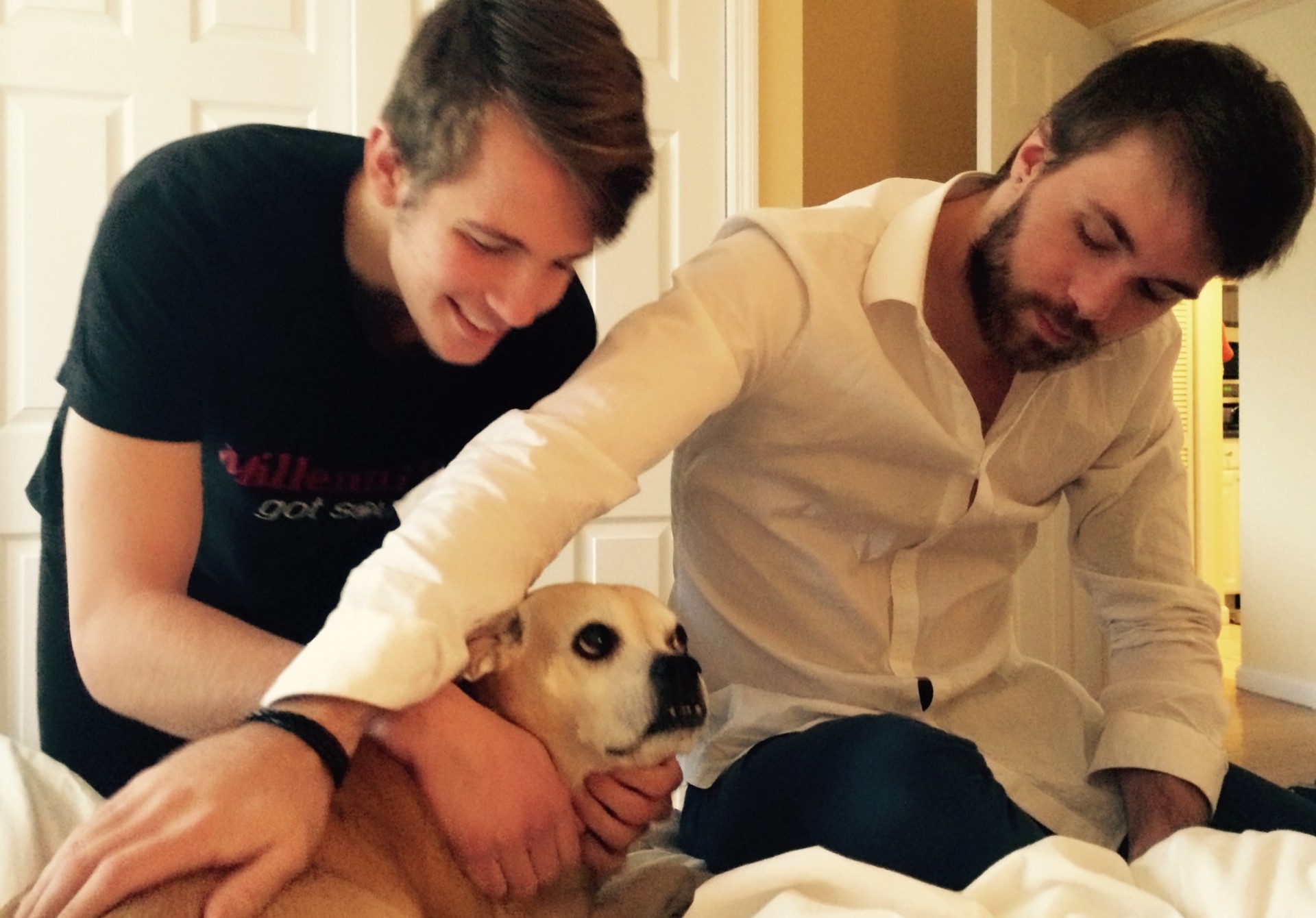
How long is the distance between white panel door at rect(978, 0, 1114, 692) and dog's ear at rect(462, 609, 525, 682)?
1522 mm

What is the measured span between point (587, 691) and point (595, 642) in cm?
5

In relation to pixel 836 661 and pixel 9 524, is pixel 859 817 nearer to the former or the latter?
pixel 836 661

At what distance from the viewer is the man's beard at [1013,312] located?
976mm

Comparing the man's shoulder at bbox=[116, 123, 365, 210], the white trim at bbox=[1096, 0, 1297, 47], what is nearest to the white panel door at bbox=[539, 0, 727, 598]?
the white trim at bbox=[1096, 0, 1297, 47]

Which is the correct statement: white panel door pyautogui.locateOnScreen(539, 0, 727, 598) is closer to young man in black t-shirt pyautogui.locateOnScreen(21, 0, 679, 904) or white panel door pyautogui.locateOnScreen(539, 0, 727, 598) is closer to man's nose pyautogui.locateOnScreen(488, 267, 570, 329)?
young man in black t-shirt pyautogui.locateOnScreen(21, 0, 679, 904)

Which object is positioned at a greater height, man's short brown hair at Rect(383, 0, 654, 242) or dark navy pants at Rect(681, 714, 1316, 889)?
man's short brown hair at Rect(383, 0, 654, 242)

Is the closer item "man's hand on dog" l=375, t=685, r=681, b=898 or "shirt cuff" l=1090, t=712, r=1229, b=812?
"man's hand on dog" l=375, t=685, r=681, b=898

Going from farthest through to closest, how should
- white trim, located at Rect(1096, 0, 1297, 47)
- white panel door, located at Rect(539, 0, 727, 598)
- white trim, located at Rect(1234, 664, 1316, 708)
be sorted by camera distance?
white trim, located at Rect(1234, 664, 1316, 708), white trim, located at Rect(1096, 0, 1297, 47), white panel door, located at Rect(539, 0, 727, 598)

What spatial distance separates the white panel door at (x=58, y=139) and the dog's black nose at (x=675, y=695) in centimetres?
164

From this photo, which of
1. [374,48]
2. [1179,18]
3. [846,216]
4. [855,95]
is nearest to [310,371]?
[846,216]

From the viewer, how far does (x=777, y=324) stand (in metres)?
0.92

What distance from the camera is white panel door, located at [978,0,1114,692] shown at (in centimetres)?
225

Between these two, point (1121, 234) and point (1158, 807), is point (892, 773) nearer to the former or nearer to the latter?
point (1158, 807)

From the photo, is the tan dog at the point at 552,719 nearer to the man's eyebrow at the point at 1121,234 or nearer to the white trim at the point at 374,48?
the man's eyebrow at the point at 1121,234
